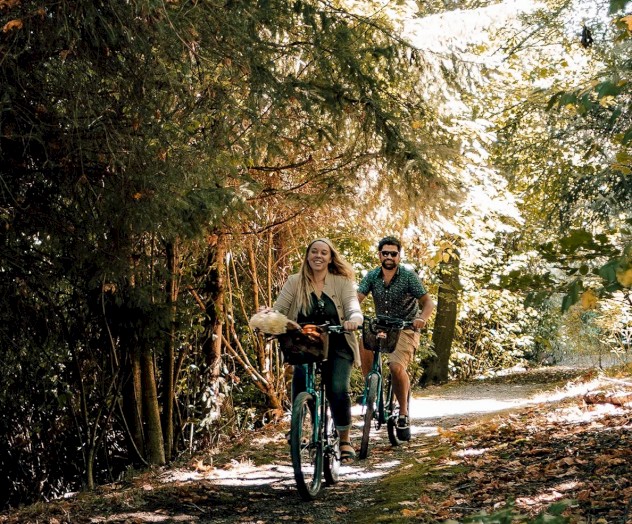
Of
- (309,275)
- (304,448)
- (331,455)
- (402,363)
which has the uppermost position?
(309,275)

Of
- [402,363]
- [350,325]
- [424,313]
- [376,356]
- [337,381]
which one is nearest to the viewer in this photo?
[350,325]

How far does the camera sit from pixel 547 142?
1561 cm

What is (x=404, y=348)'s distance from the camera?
9.09 metres

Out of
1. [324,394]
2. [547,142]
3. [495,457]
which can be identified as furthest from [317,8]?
[547,142]

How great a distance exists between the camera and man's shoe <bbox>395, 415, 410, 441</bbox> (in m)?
9.40

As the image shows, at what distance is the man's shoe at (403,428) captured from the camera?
9.40 m

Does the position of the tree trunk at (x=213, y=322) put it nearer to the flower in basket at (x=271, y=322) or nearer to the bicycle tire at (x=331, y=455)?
the bicycle tire at (x=331, y=455)

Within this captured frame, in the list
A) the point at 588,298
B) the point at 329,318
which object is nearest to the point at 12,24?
the point at 329,318

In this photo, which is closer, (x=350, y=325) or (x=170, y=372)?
(x=350, y=325)

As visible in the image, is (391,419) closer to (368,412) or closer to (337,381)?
(368,412)

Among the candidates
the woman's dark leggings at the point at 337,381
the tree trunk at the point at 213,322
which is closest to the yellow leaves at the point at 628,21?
the woman's dark leggings at the point at 337,381

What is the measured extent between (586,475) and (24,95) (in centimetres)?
464

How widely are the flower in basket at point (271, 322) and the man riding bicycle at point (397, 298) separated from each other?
2244mm

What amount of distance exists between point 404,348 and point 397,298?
0.56m
